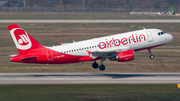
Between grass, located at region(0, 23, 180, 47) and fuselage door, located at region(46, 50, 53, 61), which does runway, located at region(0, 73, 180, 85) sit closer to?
fuselage door, located at region(46, 50, 53, 61)

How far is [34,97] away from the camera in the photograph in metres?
38.4

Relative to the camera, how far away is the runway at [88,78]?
47.5 meters

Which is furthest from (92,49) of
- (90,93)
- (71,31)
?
(71,31)

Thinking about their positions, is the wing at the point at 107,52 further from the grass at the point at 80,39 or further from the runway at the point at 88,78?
the grass at the point at 80,39

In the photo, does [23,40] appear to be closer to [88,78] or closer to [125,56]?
[88,78]

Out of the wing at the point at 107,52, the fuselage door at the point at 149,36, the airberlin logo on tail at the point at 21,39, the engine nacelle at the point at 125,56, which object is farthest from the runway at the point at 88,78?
the fuselage door at the point at 149,36

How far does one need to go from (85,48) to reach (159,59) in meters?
25.0

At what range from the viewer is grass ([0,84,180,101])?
37.9m

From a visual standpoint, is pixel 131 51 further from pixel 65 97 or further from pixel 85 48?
pixel 65 97

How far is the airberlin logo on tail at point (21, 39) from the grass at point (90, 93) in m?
9.35

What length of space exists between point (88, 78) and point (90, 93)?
34.5ft

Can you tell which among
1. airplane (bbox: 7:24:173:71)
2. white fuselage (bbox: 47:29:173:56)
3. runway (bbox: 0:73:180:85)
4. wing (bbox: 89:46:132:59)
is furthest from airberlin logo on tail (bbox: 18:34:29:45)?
wing (bbox: 89:46:132:59)

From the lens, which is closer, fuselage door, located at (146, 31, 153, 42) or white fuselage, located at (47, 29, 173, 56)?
white fuselage, located at (47, 29, 173, 56)

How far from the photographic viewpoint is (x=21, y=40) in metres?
51.1
